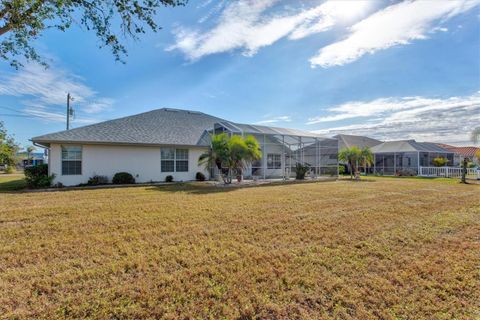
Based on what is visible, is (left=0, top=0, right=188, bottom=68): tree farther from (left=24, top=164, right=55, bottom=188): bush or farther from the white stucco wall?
(left=24, top=164, right=55, bottom=188): bush

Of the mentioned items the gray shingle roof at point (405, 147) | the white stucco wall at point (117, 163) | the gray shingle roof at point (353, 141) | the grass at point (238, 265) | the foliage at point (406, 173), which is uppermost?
the gray shingle roof at point (353, 141)

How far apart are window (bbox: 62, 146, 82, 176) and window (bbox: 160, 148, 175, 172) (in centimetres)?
495

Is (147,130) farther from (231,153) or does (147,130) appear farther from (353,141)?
(353,141)

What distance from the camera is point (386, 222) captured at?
21.0ft

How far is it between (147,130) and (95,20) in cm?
1090

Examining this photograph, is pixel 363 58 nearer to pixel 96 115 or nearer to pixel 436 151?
pixel 436 151

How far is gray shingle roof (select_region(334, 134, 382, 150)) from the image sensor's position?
32.4m

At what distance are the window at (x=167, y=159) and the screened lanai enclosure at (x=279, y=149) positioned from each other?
157 inches

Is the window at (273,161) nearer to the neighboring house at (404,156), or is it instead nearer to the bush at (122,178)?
the bush at (122,178)

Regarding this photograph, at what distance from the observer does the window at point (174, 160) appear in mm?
17312

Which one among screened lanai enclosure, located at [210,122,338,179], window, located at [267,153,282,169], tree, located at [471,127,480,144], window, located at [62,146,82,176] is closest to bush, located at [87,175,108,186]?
window, located at [62,146,82,176]

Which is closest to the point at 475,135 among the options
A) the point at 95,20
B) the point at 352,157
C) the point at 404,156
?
the point at 404,156

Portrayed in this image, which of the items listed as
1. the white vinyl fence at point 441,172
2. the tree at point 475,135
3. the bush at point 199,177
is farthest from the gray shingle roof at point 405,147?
the bush at point 199,177

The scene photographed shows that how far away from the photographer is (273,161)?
22.8m
